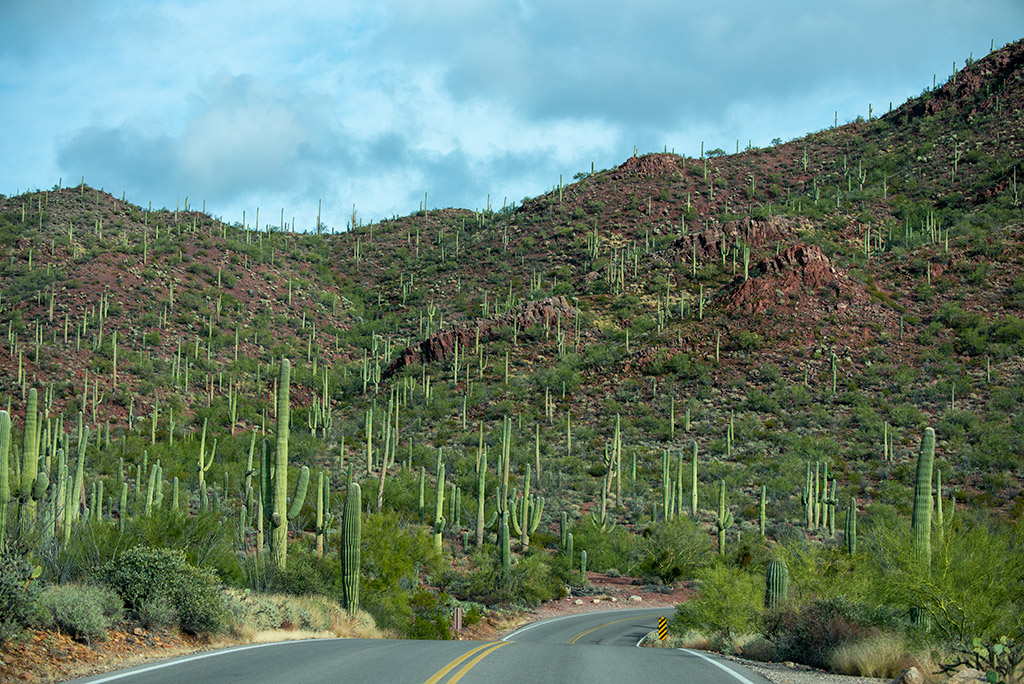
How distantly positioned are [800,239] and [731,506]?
101ft

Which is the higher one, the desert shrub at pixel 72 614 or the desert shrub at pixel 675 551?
the desert shrub at pixel 72 614

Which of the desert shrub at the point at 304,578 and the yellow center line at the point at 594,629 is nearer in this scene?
the desert shrub at the point at 304,578

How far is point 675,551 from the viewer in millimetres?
37812

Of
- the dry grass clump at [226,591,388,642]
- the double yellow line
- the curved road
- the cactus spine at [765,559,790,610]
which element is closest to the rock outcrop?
the cactus spine at [765,559,790,610]

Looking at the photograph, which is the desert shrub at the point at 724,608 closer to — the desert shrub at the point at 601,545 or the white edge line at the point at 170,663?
the white edge line at the point at 170,663

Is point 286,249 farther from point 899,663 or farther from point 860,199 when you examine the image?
point 899,663

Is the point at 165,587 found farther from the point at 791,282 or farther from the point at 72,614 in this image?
the point at 791,282

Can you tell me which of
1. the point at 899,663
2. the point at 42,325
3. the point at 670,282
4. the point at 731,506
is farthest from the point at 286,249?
the point at 899,663

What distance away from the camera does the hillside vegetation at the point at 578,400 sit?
14922mm

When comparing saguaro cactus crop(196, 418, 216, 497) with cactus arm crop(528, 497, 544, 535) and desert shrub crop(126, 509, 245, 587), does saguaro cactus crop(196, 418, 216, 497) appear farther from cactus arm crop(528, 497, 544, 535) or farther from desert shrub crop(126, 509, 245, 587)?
desert shrub crop(126, 509, 245, 587)

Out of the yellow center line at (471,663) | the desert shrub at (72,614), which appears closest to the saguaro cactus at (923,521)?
the yellow center line at (471,663)

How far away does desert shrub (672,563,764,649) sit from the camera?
18328 mm

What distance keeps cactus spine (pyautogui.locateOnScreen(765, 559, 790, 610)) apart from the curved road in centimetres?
436

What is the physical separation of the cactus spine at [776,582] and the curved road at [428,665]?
4364 millimetres
